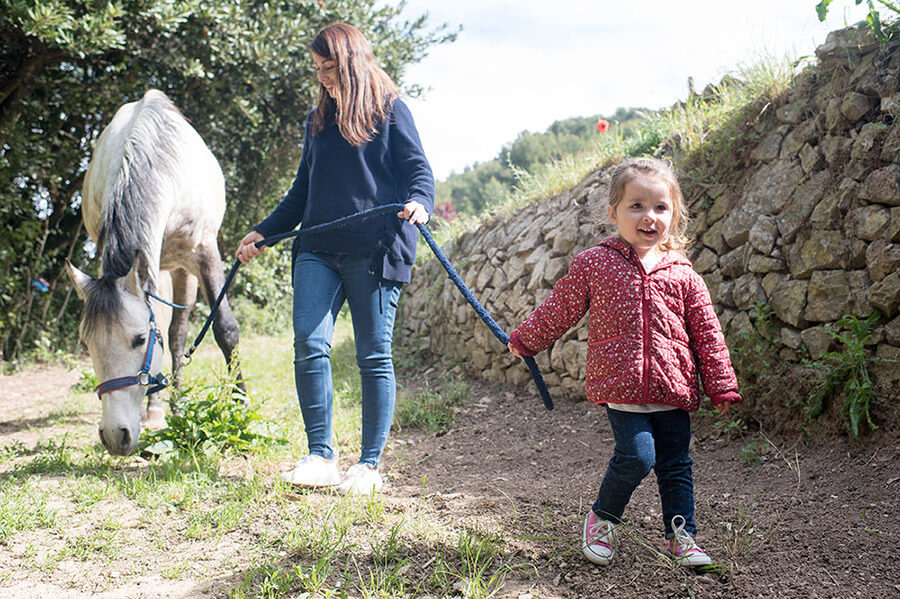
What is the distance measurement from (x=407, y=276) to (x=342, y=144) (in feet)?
2.03

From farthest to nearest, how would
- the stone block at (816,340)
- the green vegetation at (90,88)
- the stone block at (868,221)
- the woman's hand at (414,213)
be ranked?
1. the green vegetation at (90,88)
2. the stone block at (816,340)
3. the stone block at (868,221)
4. the woman's hand at (414,213)

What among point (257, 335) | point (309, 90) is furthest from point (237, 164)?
point (257, 335)

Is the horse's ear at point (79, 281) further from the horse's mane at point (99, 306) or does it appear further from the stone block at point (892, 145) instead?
the stone block at point (892, 145)

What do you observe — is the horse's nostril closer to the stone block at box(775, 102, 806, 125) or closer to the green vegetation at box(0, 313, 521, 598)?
the green vegetation at box(0, 313, 521, 598)

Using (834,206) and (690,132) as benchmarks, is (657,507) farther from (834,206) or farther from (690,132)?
(690,132)

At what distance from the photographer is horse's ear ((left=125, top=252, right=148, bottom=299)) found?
9.60 ft

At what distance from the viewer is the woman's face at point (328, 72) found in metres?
2.61

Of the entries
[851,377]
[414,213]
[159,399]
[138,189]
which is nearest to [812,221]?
[851,377]

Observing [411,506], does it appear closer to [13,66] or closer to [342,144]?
[342,144]

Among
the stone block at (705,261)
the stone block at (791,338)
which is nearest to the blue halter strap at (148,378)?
the stone block at (705,261)

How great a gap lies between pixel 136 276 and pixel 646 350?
2320 millimetres

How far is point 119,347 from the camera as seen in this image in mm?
2818

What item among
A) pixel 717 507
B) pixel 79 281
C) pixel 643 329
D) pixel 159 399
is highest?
pixel 79 281

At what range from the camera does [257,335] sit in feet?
27.3
